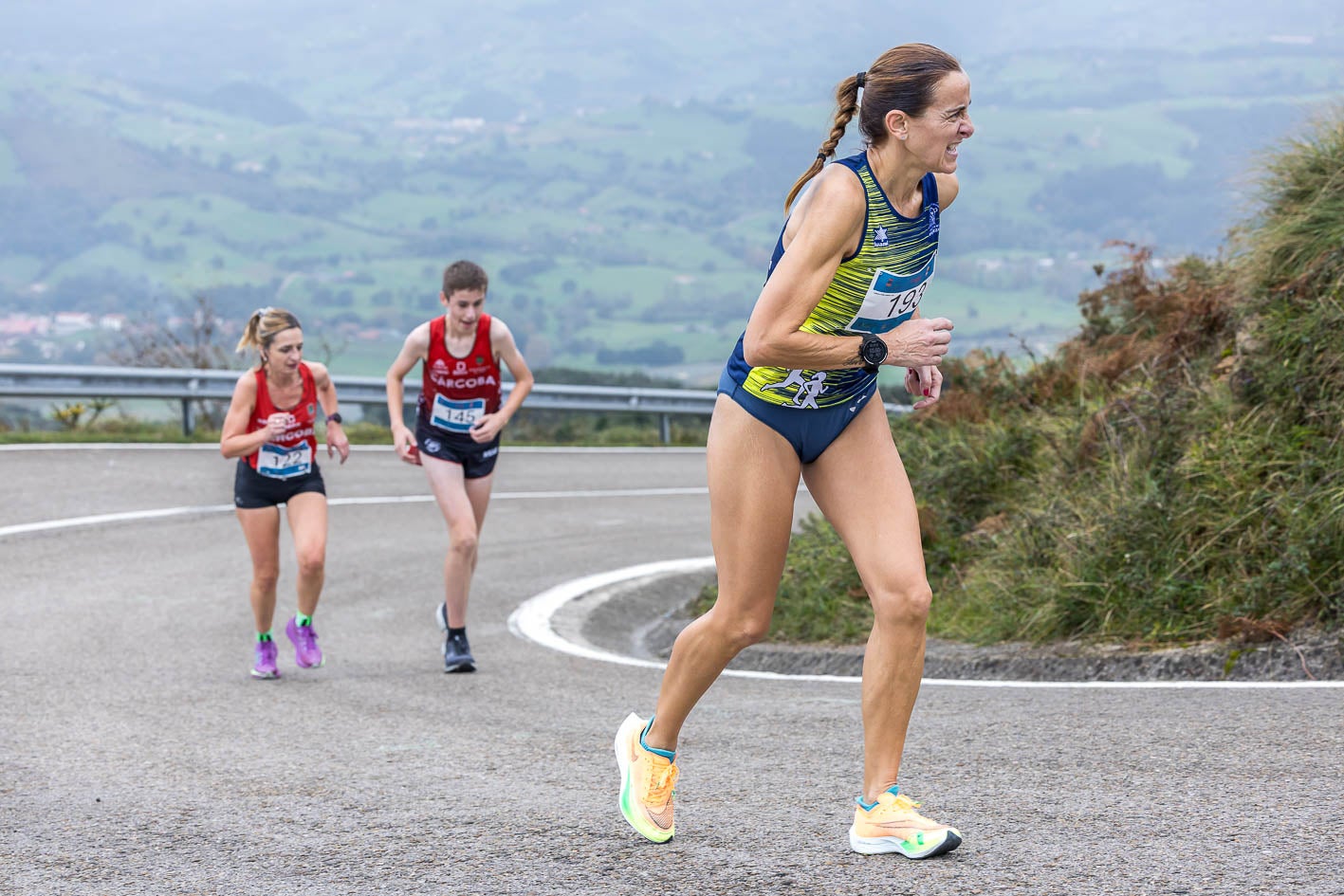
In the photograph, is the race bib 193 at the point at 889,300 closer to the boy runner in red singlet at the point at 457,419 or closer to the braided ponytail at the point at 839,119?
the braided ponytail at the point at 839,119

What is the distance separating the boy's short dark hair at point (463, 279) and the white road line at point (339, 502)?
20.8 ft

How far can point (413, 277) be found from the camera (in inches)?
5664

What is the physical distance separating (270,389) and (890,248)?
4808 mm

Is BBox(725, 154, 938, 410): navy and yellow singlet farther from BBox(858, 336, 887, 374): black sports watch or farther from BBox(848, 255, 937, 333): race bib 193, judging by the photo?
BBox(858, 336, 887, 374): black sports watch

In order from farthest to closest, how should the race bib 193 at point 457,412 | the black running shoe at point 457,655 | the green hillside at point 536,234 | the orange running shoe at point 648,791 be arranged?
the green hillside at point 536,234
the race bib 193 at point 457,412
the black running shoe at point 457,655
the orange running shoe at point 648,791

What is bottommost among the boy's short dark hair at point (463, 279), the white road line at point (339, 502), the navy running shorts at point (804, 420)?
the white road line at point (339, 502)

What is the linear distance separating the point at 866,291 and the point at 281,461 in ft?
15.6

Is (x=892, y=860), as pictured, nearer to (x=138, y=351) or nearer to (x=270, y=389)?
(x=270, y=389)

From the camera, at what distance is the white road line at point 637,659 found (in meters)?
6.77

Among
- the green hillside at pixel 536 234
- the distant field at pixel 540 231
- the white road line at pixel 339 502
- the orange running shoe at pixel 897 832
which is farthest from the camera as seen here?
the distant field at pixel 540 231

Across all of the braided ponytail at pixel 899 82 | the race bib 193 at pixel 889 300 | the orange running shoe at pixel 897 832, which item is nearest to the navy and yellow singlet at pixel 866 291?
the race bib 193 at pixel 889 300

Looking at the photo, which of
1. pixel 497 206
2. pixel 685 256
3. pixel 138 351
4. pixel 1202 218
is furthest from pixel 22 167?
pixel 138 351

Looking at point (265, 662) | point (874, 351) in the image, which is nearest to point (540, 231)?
point (265, 662)

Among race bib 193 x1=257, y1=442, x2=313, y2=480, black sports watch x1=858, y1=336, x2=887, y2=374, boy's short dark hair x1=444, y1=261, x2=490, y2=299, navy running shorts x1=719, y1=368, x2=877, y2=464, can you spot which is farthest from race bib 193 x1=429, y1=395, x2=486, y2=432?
black sports watch x1=858, y1=336, x2=887, y2=374
